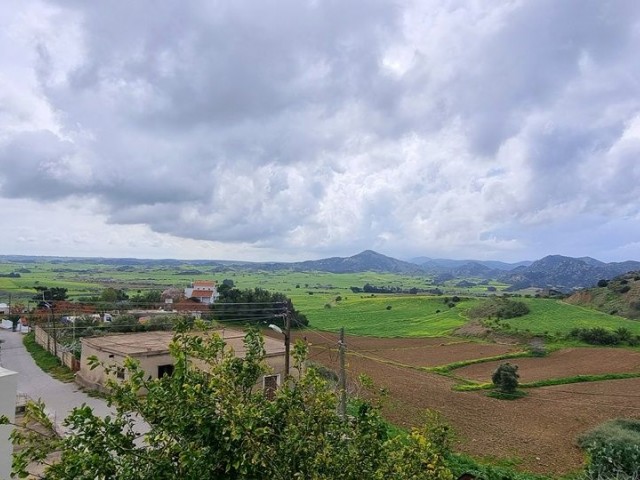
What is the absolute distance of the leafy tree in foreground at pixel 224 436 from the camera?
12.2ft

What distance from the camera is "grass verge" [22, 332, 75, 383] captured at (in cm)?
3072

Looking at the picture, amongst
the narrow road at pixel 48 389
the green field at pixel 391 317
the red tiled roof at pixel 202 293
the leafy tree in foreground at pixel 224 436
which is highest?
the leafy tree in foreground at pixel 224 436

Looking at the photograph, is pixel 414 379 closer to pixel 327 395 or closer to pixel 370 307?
pixel 327 395

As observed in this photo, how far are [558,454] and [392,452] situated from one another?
19.3 m

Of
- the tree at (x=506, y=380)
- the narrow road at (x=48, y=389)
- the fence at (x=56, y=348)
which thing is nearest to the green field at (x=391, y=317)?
the tree at (x=506, y=380)

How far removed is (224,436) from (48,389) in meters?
29.4

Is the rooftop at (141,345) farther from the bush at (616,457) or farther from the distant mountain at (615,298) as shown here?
the distant mountain at (615,298)

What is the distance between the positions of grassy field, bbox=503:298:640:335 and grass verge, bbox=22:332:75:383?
4801cm

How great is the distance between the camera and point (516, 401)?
29.1 m

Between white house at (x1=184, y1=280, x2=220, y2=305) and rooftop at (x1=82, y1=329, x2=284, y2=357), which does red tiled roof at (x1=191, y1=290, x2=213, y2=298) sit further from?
rooftop at (x1=82, y1=329, x2=284, y2=357)

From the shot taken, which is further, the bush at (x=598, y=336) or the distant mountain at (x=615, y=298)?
the distant mountain at (x=615, y=298)

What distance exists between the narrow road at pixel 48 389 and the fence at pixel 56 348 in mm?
1647

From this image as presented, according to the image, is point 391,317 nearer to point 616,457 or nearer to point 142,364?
point 142,364

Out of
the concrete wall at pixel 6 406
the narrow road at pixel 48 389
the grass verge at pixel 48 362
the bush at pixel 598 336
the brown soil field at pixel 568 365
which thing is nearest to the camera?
the concrete wall at pixel 6 406
